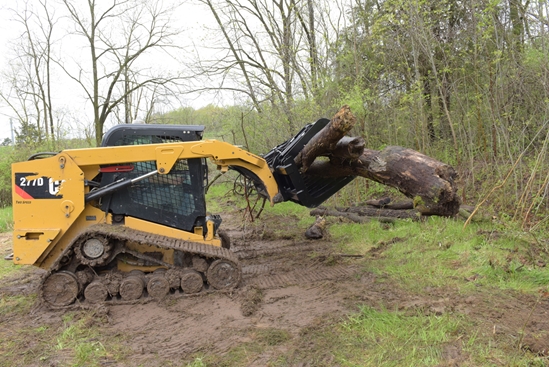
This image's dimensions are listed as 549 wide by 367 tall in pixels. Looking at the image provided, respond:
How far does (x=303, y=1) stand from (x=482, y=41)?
6.94 meters

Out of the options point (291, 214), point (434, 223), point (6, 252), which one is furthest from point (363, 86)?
point (6, 252)

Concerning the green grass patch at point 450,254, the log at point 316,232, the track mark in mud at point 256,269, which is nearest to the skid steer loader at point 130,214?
the track mark in mud at point 256,269

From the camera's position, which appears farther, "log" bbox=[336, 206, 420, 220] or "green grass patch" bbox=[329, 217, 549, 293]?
"log" bbox=[336, 206, 420, 220]

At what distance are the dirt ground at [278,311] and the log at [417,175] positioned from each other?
0.95m

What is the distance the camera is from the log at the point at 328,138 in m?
4.00

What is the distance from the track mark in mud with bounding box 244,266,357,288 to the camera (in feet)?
16.4

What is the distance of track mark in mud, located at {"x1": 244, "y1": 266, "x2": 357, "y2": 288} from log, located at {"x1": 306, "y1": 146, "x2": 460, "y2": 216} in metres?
1.35

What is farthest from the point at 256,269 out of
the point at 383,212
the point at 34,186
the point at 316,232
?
the point at 383,212

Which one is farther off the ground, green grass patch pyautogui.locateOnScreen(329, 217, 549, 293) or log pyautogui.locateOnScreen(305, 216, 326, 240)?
log pyautogui.locateOnScreen(305, 216, 326, 240)

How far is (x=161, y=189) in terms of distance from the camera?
4883mm

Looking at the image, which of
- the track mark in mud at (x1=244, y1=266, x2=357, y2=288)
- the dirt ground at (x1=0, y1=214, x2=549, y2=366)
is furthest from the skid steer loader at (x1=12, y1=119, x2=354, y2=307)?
the track mark in mud at (x1=244, y1=266, x2=357, y2=288)

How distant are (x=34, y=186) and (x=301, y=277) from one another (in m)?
3.36

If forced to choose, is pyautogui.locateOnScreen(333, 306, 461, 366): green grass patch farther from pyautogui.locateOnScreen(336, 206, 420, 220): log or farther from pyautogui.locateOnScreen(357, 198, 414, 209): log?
pyautogui.locateOnScreen(357, 198, 414, 209): log

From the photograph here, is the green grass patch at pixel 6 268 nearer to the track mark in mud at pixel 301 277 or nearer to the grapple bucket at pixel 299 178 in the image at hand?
the track mark in mud at pixel 301 277
